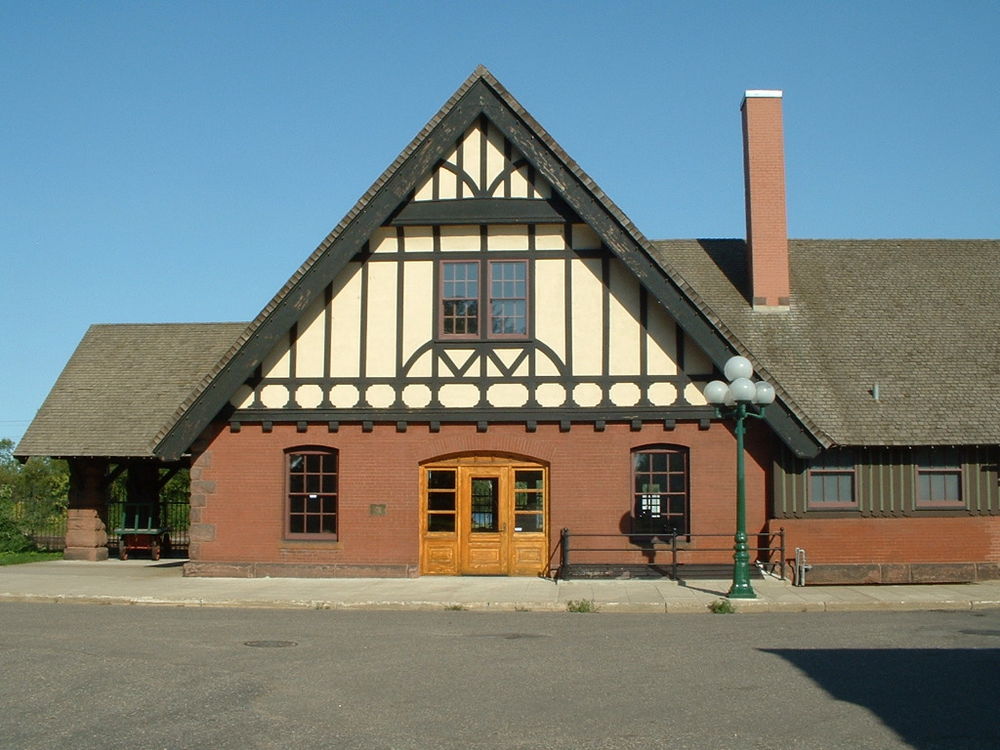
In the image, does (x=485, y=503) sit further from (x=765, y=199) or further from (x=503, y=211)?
(x=765, y=199)

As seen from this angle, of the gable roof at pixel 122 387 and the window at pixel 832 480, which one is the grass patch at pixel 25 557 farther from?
the window at pixel 832 480

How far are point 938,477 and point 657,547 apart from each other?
5287mm

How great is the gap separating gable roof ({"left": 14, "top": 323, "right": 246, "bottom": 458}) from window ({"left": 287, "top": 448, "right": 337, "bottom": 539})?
5.02 meters

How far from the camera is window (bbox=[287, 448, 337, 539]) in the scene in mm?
21344

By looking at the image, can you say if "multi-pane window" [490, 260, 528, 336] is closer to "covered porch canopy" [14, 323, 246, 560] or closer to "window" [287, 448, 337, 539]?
"window" [287, 448, 337, 539]

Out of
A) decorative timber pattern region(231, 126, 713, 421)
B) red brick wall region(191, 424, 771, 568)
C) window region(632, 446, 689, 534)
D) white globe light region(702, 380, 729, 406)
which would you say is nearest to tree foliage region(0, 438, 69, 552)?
red brick wall region(191, 424, 771, 568)

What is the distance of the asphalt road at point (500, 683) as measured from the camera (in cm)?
819

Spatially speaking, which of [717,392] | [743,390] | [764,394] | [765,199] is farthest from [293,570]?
[765,199]

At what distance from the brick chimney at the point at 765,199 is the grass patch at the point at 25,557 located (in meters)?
17.3

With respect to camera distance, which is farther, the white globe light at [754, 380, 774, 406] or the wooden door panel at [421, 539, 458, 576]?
the wooden door panel at [421, 539, 458, 576]

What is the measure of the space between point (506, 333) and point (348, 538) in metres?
4.73

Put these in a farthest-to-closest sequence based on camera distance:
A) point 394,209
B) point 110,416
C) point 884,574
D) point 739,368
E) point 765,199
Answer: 1. point 110,416
2. point 765,199
3. point 394,209
4. point 884,574
5. point 739,368

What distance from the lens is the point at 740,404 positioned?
1770cm

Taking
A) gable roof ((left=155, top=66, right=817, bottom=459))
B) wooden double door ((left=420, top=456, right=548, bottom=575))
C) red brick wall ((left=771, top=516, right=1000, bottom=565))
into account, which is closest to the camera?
gable roof ((left=155, top=66, right=817, bottom=459))
